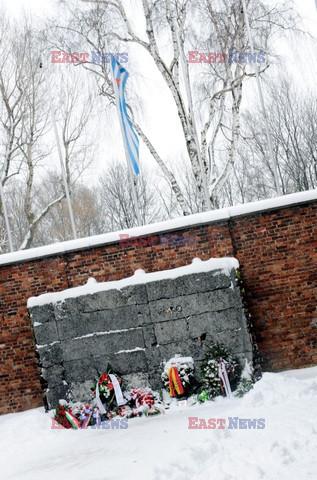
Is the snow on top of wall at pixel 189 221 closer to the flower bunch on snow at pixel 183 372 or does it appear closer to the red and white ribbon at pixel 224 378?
the flower bunch on snow at pixel 183 372

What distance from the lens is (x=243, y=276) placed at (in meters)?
8.59

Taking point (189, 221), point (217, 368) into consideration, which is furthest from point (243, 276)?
point (217, 368)

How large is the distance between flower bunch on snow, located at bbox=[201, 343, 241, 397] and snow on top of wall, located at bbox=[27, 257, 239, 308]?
1.16 m

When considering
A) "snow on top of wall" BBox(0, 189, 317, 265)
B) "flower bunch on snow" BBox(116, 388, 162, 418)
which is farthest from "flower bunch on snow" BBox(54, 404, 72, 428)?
"snow on top of wall" BBox(0, 189, 317, 265)

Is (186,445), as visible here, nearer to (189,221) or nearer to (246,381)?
(246,381)

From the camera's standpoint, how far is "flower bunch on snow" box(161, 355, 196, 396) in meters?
7.79

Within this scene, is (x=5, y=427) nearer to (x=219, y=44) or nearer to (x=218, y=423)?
(x=218, y=423)

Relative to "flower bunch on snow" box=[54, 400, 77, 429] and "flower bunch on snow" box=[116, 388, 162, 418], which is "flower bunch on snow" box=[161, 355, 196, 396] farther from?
"flower bunch on snow" box=[54, 400, 77, 429]

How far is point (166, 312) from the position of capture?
801 centimetres

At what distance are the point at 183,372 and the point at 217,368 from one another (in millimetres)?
510

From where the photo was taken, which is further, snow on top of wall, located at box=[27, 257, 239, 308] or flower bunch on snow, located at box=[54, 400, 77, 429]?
snow on top of wall, located at box=[27, 257, 239, 308]

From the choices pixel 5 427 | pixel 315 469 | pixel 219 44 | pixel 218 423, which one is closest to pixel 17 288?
pixel 5 427

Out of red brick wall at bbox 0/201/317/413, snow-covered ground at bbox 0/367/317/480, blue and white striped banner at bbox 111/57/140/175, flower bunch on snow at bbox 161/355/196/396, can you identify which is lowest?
snow-covered ground at bbox 0/367/317/480

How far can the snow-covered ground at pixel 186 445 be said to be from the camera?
478 cm
